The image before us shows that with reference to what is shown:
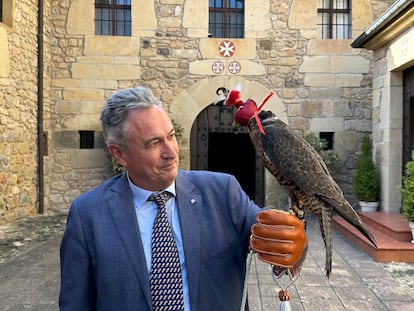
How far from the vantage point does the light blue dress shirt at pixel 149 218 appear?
4.74 ft

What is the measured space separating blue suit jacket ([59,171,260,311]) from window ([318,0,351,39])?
7580 mm

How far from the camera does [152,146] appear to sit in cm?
141

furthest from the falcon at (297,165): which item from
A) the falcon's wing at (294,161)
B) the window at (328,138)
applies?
the window at (328,138)

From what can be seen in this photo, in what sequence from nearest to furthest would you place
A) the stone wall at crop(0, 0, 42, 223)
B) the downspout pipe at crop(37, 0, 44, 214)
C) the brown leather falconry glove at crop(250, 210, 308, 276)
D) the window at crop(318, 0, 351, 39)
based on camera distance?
1. the brown leather falconry glove at crop(250, 210, 308, 276)
2. the stone wall at crop(0, 0, 42, 223)
3. the downspout pipe at crop(37, 0, 44, 214)
4. the window at crop(318, 0, 351, 39)

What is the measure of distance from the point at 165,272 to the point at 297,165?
658mm

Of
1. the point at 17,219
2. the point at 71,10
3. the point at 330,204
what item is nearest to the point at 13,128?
the point at 17,219

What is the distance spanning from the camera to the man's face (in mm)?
1413

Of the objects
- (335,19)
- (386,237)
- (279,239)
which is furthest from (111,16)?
(279,239)

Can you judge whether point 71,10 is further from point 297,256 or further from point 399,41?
point 297,256

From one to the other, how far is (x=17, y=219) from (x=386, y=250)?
6061 mm

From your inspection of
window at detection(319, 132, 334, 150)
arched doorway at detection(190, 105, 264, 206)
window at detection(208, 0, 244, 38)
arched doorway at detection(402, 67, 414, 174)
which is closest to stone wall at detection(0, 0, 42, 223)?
arched doorway at detection(190, 105, 264, 206)

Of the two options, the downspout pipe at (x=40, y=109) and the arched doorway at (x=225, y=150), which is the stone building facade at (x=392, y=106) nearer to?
Result: the arched doorway at (x=225, y=150)

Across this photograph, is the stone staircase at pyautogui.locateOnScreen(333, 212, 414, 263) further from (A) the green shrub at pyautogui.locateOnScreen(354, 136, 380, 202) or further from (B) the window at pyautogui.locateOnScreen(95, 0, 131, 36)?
(B) the window at pyautogui.locateOnScreen(95, 0, 131, 36)

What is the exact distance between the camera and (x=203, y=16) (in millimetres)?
8102
